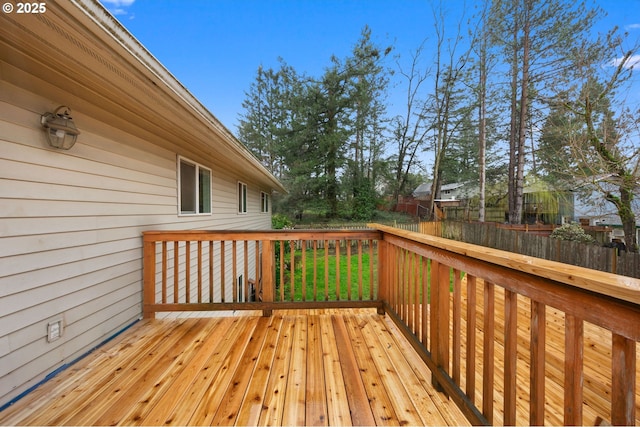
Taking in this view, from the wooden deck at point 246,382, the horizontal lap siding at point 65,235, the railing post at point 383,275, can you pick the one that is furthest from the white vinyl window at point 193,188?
the railing post at point 383,275

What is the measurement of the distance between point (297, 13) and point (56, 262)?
31.1ft

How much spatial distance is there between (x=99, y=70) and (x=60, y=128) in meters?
0.52

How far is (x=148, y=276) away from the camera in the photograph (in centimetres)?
264

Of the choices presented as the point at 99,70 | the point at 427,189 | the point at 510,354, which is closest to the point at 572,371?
the point at 510,354

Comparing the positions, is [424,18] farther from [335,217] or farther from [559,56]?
[335,217]

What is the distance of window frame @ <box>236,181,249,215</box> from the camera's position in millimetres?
6472

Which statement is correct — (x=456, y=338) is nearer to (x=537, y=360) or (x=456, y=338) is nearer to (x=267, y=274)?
(x=537, y=360)

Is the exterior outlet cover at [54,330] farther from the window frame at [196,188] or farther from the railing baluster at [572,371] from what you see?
the railing baluster at [572,371]

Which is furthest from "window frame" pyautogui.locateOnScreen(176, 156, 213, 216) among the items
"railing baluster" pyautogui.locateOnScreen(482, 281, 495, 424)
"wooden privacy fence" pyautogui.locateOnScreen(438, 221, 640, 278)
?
"wooden privacy fence" pyautogui.locateOnScreen(438, 221, 640, 278)

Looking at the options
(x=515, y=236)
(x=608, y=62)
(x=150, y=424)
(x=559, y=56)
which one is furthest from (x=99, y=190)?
(x=559, y=56)

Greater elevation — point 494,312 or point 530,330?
point 530,330

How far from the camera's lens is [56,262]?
72.8 inches

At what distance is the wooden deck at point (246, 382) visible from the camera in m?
1.39

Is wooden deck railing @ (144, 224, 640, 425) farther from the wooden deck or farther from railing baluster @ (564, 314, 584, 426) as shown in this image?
the wooden deck
